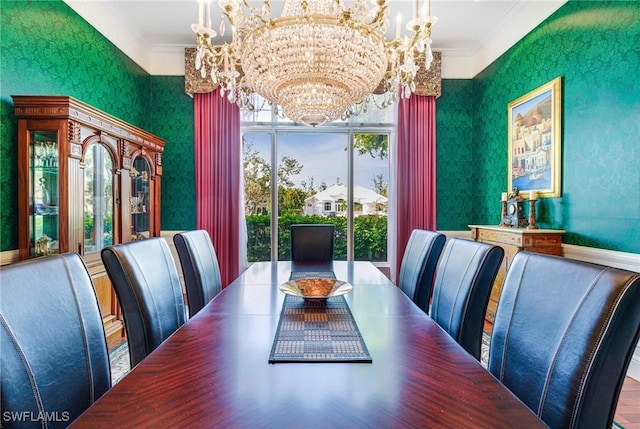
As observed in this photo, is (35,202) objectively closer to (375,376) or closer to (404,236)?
(375,376)

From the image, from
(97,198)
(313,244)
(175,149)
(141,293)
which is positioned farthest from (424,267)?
(175,149)

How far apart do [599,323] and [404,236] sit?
334 cm

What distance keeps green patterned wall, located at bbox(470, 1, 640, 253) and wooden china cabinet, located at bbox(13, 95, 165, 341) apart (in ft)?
11.7

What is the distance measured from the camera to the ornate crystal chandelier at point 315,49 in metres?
1.60

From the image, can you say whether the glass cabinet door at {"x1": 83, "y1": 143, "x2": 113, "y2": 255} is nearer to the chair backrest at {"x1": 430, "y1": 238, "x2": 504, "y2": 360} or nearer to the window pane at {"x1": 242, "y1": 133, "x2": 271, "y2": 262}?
the window pane at {"x1": 242, "y1": 133, "x2": 271, "y2": 262}

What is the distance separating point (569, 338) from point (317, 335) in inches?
27.4

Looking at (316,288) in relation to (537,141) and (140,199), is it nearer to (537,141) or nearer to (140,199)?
(140,199)

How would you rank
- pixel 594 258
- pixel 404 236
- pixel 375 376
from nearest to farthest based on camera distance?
1. pixel 375 376
2. pixel 594 258
3. pixel 404 236

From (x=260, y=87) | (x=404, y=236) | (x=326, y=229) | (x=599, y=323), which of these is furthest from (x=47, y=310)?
(x=404, y=236)

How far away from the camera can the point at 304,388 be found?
0.80 meters

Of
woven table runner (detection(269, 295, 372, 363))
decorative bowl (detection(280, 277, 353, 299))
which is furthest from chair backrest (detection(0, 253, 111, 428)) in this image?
decorative bowl (detection(280, 277, 353, 299))

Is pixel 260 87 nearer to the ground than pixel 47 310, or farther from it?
farther from it

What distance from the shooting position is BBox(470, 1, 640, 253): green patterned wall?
2125 millimetres

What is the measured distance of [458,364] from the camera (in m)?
0.93
